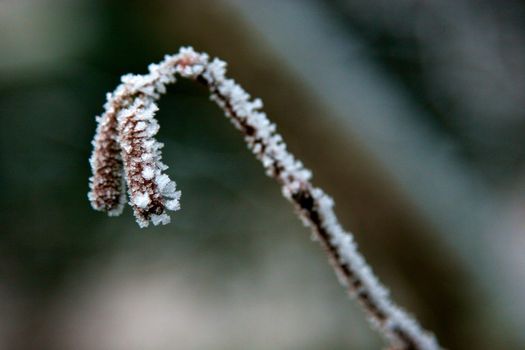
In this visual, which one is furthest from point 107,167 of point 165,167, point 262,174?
point 262,174

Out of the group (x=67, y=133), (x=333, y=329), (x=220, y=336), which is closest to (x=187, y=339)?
(x=220, y=336)

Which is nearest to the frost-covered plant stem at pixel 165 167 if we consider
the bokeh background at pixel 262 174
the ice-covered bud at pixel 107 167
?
the ice-covered bud at pixel 107 167

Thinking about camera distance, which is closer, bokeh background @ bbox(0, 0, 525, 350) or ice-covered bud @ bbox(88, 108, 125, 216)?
ice-covered bud @ bbox(88, 108, 125, 216)

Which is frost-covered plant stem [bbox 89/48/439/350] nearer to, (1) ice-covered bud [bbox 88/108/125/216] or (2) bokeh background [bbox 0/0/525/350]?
(1) ice-covered bud [bbox 88/108/125/216]

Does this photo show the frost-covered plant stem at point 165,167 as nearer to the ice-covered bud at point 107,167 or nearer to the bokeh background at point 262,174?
the ice-covered bud at point 107,167

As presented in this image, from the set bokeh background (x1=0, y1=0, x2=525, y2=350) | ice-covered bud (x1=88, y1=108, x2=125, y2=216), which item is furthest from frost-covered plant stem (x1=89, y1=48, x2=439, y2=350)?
bokeh background (x1=0, y1=0, x2=525, y2=350)

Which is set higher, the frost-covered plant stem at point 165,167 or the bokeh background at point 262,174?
the bokeh background at point 262,174

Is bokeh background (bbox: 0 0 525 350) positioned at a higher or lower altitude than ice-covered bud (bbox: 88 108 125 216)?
higher
